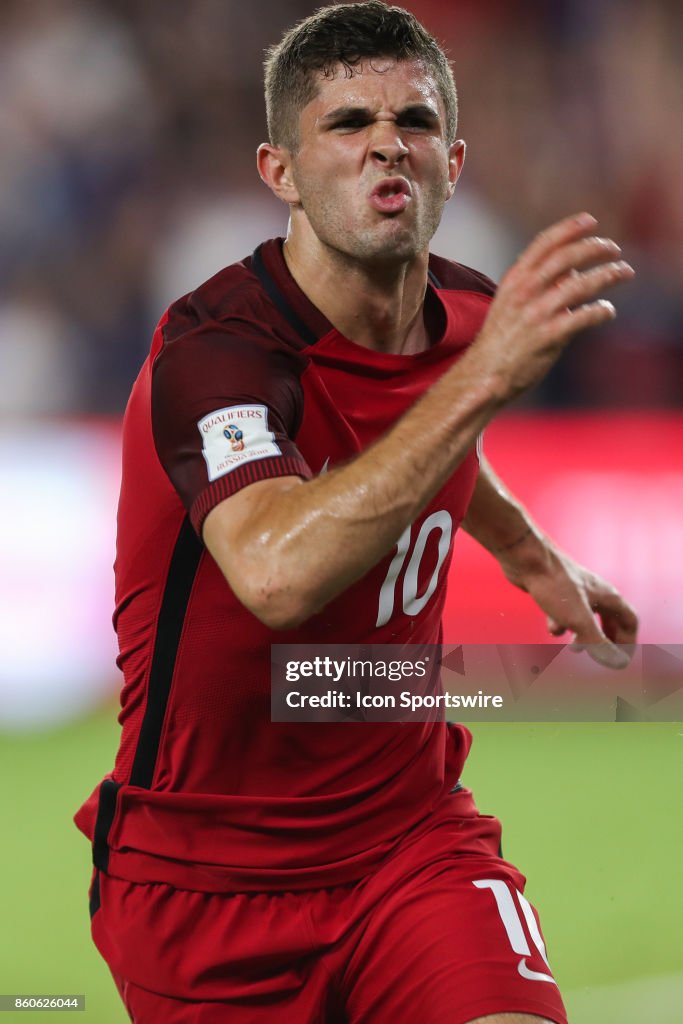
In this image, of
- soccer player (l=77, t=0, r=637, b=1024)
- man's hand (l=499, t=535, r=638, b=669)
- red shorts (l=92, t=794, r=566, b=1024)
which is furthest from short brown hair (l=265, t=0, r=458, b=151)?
red shorts (l=92, t=794, r=566, b=1024)

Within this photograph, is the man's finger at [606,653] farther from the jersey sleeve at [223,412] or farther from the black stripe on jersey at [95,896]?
the black stripe on jersey at [95,896]

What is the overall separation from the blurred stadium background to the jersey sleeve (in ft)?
9.37

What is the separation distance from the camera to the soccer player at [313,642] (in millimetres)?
2273

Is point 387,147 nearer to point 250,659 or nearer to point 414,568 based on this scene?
point 414,568

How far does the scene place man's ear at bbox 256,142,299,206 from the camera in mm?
2471

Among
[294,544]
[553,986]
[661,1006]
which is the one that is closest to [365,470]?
[294,544]

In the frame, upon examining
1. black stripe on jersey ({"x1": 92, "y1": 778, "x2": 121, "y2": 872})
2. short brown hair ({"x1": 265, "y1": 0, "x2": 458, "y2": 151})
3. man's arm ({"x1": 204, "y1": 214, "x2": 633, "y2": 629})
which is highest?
short brown hair ({"x1": 265, "y1": 0, "x2": 458, "y2": 151})

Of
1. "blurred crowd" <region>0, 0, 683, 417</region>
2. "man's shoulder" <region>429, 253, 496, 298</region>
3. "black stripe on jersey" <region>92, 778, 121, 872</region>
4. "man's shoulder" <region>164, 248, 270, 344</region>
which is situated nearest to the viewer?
"man's shoulder" <region>164, 248, 270, 344</region>

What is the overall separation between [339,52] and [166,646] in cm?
108

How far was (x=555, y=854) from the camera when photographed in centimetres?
410

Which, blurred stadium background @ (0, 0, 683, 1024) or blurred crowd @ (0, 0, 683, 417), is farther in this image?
blurred crowd @ (0, 0, 683, 417)

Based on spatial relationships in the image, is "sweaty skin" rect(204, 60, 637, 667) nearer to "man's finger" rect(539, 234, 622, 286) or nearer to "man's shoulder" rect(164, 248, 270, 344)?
"man's finger" rect(539, 234, 622, 286)

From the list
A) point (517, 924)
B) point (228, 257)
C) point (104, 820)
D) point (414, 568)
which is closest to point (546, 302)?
point (414, 568)

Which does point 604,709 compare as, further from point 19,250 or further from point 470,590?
point 19,250
